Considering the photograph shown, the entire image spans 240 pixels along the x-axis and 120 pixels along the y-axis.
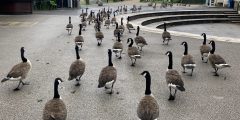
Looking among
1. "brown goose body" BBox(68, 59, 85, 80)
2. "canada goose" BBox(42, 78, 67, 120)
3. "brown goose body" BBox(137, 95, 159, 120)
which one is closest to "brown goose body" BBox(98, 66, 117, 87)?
"brown goose body" BBox(68, 59, 85, 80)

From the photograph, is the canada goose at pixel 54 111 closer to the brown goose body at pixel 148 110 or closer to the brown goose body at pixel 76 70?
the brown goose body at pixel 148 110

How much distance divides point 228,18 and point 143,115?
1439 inches

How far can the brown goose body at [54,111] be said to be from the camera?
789 cm

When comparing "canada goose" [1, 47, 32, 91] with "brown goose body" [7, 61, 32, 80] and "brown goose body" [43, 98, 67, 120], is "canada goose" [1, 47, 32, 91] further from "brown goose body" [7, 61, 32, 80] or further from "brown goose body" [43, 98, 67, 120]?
"brown goose body" [43, 98, 67, 120]

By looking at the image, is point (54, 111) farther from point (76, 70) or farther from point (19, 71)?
point (19, 71)

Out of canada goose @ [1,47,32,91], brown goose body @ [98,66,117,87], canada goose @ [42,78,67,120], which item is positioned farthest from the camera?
canada goose @ [1,47,32,91]

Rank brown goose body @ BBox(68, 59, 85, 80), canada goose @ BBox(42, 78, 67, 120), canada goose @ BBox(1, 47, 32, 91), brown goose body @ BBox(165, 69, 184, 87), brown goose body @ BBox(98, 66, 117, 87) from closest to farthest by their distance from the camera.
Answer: canada goose @ BBox(42, 78, 67, 120) < brown goose body @ BBox(165, 69, 184, 87) < brown goose body @ BBox(98, 66, 117, 87) < canada goose @ BBox(1, 47, 32, 91) < brown goose body @ BBox(68, 59, 85, 80)

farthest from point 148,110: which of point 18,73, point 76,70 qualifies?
point 18,73

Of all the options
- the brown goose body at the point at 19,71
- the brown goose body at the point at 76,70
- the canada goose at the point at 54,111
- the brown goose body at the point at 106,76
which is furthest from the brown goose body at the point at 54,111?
the brown goose body at the point at 19,71

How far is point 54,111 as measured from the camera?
8055mm

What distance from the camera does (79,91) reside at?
11555mm

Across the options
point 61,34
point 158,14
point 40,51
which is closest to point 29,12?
point 158,14

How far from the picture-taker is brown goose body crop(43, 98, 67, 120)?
7895mm

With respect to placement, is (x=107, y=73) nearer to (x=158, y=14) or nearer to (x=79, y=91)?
(x=79, y=91)
